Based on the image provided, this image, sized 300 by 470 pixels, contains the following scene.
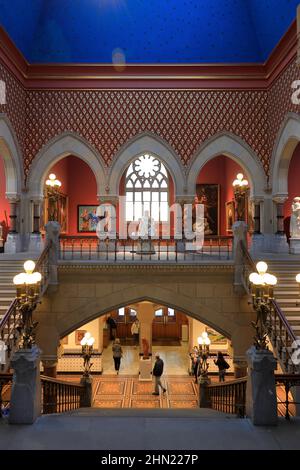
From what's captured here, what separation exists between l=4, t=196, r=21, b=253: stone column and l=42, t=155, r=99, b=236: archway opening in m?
4.66

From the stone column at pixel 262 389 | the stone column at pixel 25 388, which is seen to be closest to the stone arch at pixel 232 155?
the stone column at pixel 262 389

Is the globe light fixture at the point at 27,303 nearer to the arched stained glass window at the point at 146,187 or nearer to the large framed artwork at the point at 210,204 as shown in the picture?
the arched stained glass window at the point at 146,187

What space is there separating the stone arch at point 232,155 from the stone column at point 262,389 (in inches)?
417

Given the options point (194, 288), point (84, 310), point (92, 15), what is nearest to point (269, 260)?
point (194, 288)

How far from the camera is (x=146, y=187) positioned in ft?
64.8

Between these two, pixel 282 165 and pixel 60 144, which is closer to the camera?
pixel 282 165

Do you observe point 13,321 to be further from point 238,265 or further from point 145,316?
point 145,316

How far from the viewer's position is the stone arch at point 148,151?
1520cm

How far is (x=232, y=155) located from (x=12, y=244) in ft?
28.9

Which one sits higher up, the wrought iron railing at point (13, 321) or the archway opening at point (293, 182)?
the archway opening at point (293, 182)

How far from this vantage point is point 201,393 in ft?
34.2

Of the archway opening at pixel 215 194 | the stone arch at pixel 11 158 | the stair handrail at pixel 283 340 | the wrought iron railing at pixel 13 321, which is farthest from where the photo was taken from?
the archway opening at pixel 215 194
